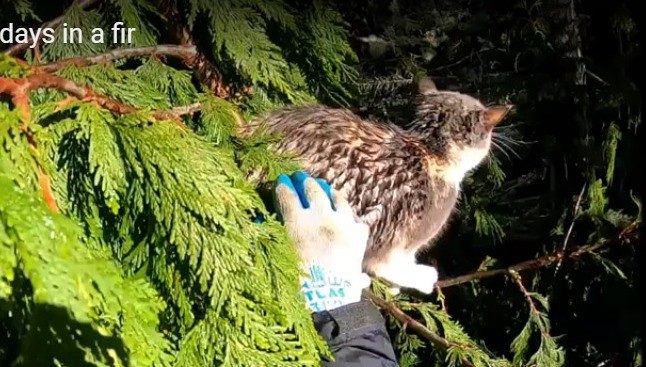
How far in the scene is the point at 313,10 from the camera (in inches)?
71.9

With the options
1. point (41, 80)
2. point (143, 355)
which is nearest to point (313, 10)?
point (41, 80)

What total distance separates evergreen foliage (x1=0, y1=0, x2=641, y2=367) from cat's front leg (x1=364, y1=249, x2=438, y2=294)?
15 centimetres

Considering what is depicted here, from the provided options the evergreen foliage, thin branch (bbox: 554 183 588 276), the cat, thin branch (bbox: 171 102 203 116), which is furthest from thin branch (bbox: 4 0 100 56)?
thin branch (bbox: 554 183 588 276)

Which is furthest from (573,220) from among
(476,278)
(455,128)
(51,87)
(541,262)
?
(51,87)

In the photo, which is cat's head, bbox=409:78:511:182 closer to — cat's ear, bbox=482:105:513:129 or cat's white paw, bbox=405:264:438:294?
cat's ear, bbox=482:105:513:129

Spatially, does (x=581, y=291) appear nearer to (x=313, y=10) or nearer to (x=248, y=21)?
(x=313, y=10)

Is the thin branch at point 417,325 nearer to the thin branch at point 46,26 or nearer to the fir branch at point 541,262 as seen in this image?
the fir branch at point 541,262

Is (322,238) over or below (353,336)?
over

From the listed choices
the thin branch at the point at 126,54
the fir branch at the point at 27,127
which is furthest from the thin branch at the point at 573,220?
the fir branch at the point at 27,127

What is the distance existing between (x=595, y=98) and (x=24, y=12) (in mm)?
1542

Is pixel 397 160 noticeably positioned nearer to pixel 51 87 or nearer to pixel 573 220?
pixel 51 87

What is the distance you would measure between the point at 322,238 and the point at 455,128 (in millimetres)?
585

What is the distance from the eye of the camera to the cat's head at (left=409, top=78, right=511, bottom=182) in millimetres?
1793

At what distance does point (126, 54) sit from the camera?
1.52 meters
